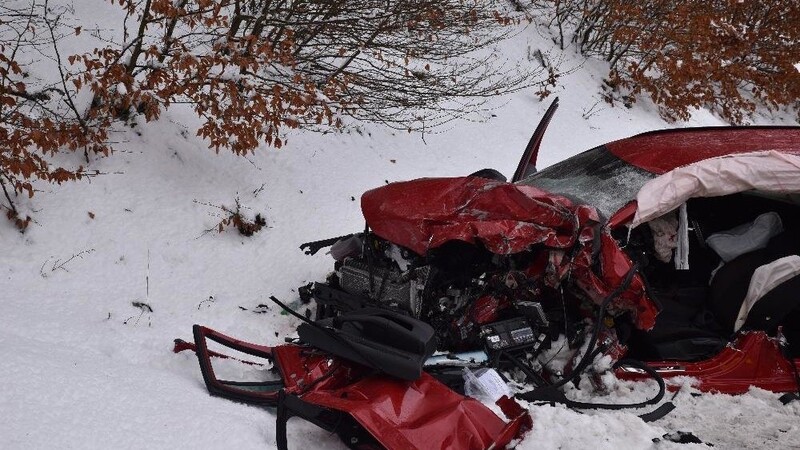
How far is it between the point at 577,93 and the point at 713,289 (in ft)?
19.5

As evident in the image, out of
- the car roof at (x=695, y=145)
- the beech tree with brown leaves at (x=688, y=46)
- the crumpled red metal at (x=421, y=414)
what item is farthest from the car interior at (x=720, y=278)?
the beech tree with brown leaves at (x=688, y=46)

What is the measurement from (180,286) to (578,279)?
7.50ft

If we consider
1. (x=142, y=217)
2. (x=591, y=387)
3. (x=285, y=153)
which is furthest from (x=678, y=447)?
(x=285, y=153)

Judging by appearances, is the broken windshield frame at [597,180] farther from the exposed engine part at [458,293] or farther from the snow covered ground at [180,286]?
the snow covered ground at [180,286]

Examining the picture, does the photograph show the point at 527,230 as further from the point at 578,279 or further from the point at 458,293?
the point at 458,293

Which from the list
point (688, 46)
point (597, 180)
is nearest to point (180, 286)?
point (597, 180)

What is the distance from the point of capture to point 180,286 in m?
3.75

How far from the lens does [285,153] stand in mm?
5312

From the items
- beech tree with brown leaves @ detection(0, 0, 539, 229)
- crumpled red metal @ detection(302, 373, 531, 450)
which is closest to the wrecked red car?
crumpled red metal @ detection(302, 373, 531, 450)

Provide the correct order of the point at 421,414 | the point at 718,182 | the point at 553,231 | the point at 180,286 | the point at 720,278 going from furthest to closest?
the point at 180,286 → the point at 720,278 → the point at 718,182 → the point at 553,231 → the point at 421,414

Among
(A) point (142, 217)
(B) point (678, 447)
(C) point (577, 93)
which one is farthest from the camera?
(C) point (577, 93)

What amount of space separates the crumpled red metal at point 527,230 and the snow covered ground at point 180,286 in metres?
0.46

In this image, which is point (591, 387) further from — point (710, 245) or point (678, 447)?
point (710, 245)

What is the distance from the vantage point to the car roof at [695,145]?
127 inches
